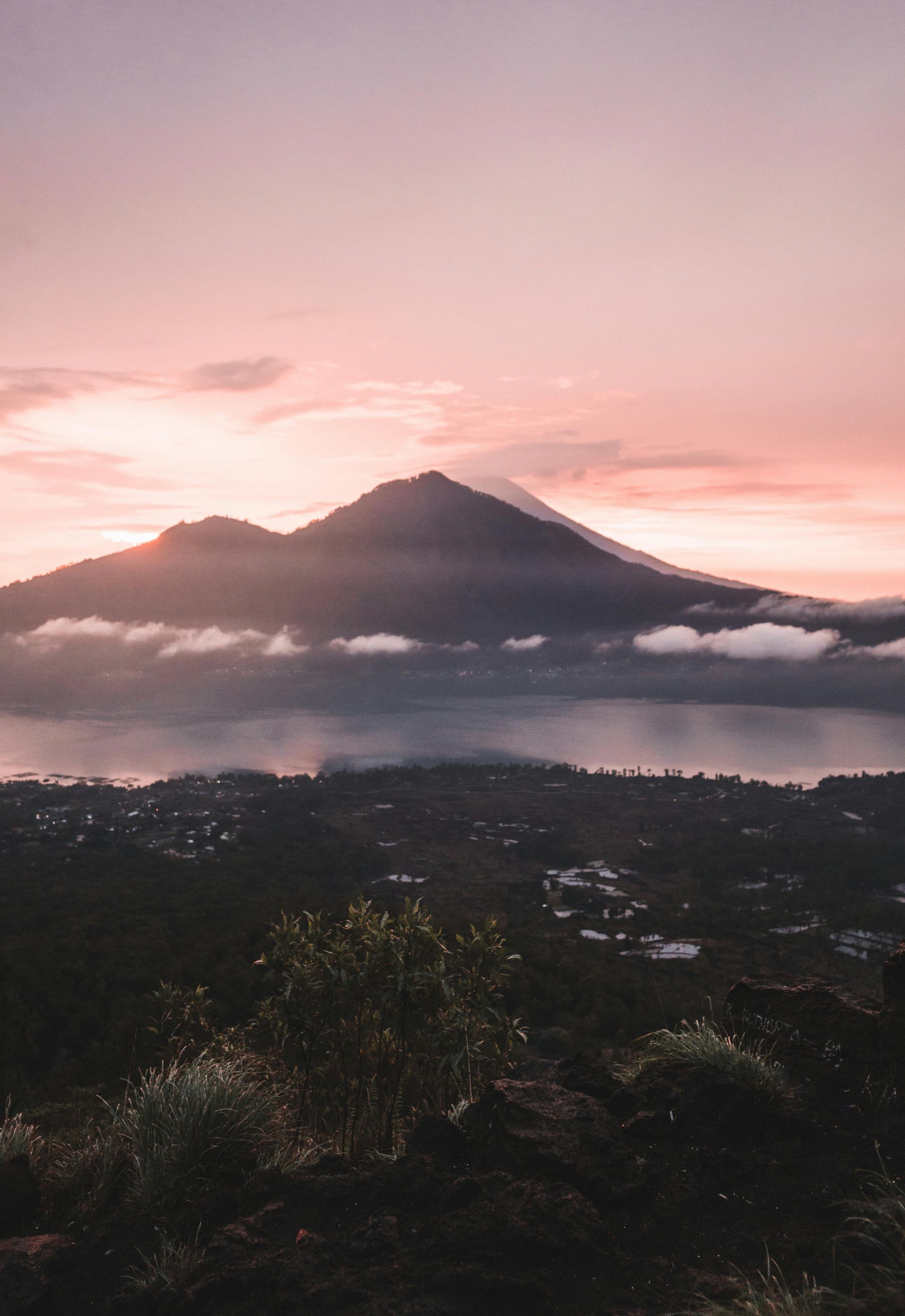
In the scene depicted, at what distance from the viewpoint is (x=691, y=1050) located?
4.36m

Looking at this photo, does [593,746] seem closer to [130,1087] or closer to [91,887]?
[91,887]

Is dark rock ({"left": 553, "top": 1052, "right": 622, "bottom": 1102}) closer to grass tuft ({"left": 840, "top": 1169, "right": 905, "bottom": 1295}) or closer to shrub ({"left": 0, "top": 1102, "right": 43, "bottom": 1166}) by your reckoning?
grass tuft ({"left": 840, "top": 1169, "right": 905, "bottom": 1295})

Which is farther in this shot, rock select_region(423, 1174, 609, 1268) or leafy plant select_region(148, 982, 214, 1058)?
leafy plant select_region(148, 982, 214, 1058)

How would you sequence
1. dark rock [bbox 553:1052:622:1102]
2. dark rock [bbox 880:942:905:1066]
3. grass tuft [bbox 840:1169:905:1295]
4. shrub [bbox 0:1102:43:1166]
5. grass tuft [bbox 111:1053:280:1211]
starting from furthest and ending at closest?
dark rock [bbox 553:1052:622:1102]
shrub [bbox 0:1102:43:1166]
dark rock [bbox 880:942:905:1066]
grass tuft [bbox 111:1053:280:1211]
grass tuft [bbox 840:1169:905:1295]

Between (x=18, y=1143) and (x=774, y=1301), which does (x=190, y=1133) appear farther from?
(x=774, y=1301)

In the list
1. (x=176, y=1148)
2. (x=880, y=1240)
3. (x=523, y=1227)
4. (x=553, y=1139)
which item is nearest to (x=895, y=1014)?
(x=880, y=1240)

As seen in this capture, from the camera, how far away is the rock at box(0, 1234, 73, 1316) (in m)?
2.90

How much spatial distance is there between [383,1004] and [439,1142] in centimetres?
161

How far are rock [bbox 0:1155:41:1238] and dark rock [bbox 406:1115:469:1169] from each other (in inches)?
80.0

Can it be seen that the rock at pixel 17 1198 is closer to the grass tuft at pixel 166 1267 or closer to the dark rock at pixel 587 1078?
the grass tuft at pixel 166 1267

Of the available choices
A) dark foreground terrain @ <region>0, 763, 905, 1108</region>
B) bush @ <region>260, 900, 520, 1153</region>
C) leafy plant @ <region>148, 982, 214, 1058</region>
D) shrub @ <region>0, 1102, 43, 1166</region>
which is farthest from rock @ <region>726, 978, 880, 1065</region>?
shrub @ <region>0, 1102, 43, 1166</region>

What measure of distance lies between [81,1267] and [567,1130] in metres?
2.34

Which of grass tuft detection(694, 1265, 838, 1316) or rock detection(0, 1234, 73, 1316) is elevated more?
grass tuft detection(694, 1265, 838, 1316)

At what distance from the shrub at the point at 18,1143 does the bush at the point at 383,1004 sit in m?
1.64
